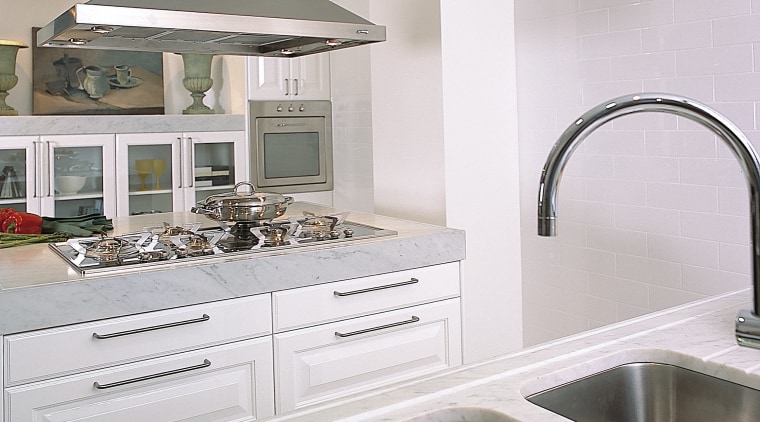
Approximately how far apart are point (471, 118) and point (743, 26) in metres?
1.20

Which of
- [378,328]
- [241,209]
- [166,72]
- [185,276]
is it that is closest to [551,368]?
[185,276]

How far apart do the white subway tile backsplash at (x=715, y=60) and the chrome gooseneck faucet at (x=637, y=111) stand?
1.64 meters

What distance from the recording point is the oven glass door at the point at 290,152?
16.3 ft

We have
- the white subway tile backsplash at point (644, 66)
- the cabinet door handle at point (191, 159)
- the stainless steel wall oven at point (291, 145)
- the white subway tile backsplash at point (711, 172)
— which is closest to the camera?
the white subway tile backsplash at point (711, 172)

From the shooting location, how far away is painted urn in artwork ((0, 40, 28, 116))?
4.30 m

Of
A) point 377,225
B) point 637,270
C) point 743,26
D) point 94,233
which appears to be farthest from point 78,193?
point 743,26

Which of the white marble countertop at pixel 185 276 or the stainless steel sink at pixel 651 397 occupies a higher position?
the white marble countertop at pixel 185 276

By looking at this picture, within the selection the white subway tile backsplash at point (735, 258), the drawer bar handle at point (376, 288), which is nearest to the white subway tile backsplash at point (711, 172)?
the white subway tile backsplash at point (735, 258)

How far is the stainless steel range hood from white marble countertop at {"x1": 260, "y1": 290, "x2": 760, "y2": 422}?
1.52 meters

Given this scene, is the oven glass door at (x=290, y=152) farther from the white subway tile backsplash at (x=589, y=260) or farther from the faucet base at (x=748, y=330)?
the faucet base at (x=748, y=330)

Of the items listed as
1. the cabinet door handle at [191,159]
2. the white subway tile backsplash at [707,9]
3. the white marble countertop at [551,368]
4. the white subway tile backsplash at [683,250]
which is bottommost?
the white marble countertop at [551,368]

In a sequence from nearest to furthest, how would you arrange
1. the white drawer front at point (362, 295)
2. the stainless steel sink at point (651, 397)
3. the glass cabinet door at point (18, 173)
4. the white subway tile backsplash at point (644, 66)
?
the stainless steel sink at point (651, 397) → the white drawer front at point (362, 295) → the white subway tile backsplash at point (644, 66) → the glass cabinet door at point (18, 173)

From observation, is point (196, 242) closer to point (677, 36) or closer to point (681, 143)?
point (681, 143)

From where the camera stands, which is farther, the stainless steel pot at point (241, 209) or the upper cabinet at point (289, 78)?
the upper cabinet at point (289, 78)
